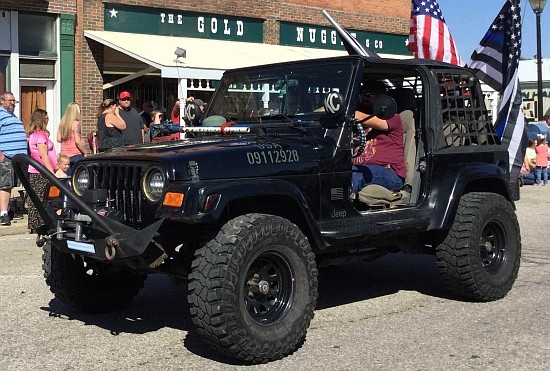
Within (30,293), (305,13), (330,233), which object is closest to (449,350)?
(330,233)

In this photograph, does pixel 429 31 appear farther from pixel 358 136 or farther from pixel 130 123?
pixel 358 136

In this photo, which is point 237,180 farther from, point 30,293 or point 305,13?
point 305,13

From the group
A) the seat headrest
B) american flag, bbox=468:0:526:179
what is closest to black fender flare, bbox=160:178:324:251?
the seat headrest

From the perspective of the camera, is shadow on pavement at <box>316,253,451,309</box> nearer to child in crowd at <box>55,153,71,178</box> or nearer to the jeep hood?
the jeep hood

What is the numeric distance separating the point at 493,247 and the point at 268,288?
2527 mm

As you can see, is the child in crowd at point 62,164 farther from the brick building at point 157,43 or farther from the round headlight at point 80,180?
the round headlight at point 80,180

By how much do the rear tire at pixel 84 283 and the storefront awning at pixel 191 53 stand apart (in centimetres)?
843

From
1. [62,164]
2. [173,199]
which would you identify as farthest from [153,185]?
[62,164]

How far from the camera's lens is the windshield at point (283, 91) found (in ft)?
18.9

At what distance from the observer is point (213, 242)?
455cm

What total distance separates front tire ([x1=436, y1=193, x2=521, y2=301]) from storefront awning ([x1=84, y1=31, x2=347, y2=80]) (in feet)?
28.6

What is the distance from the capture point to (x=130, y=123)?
35.3 feet

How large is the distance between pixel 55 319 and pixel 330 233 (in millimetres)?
2245

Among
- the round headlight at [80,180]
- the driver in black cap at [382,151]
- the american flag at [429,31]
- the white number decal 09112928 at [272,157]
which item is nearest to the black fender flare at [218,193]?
the white number decal 09112928 at [272,157]
